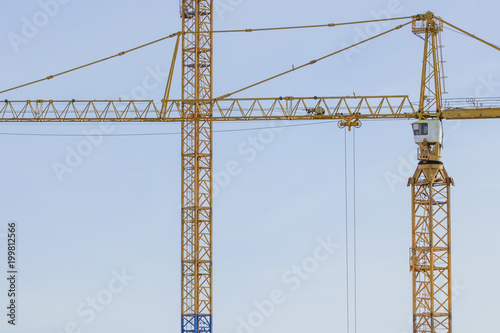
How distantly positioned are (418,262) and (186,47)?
2945cm

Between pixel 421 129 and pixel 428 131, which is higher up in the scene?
pixel 421 129

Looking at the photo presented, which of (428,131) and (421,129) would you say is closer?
(428,131)

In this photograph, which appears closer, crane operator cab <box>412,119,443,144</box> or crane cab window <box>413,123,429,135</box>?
crane operator cab <box>412,119,443,144</box>

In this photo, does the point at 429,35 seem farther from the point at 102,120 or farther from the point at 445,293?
the point at 102,120

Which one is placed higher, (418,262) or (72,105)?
(72,105)

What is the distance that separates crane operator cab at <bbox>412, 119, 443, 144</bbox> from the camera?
10250cm

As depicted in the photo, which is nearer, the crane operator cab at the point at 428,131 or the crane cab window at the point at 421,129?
the crane operator cab at the point at 428,131

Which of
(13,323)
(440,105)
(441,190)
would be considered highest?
(440,105)

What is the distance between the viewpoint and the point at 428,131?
103 m

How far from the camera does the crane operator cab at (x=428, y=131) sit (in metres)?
102

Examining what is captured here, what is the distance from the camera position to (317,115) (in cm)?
11194

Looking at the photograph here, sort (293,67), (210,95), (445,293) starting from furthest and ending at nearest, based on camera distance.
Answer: (210,95) → (293,67) → (445,293)

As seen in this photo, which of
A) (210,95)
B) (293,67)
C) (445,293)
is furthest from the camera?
(210,95)

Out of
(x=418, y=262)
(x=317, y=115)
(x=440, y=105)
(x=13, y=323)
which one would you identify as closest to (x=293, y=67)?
(x=317, y=115)
